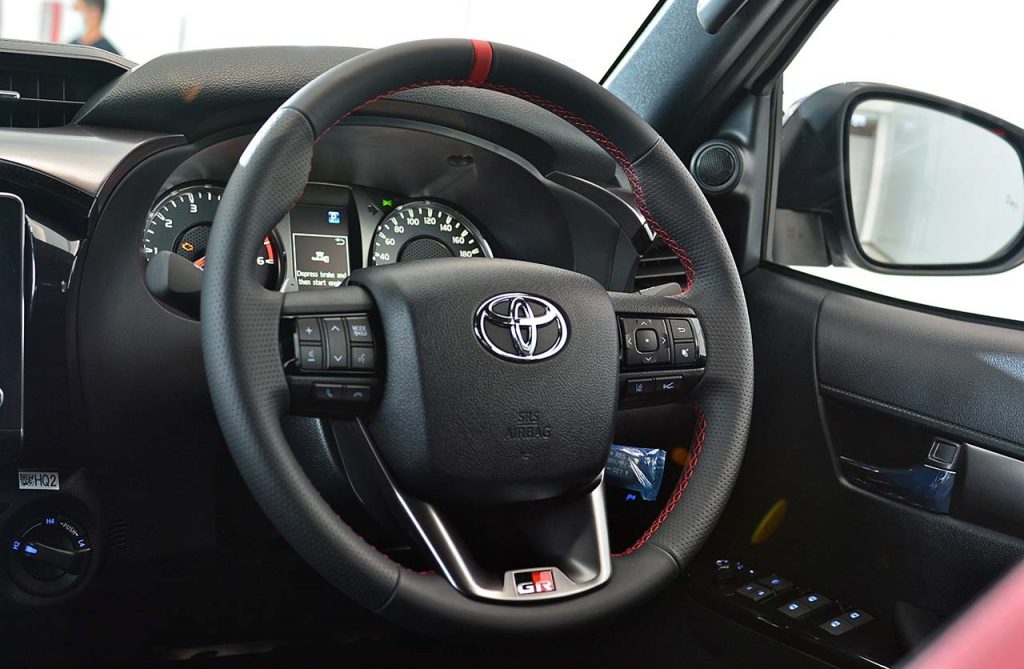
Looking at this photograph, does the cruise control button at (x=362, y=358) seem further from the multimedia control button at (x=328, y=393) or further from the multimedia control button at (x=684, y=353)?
the multimedia control button at (x=684, y=353)

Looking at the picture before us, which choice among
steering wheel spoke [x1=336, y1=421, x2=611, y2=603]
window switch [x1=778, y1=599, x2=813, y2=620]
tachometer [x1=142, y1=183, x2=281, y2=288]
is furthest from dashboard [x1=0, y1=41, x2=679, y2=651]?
window switch [x1=778, y1=599, x2=813, y2=620]

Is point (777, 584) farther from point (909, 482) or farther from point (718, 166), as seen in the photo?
point (718, 166)

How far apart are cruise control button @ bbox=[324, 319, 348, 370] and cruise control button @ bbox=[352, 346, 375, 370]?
0.01 metres

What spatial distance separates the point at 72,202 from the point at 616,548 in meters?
0.97

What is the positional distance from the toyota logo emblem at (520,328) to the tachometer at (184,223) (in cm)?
45

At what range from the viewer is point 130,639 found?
159 cm

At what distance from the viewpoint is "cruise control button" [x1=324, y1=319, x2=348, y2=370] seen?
1.13m

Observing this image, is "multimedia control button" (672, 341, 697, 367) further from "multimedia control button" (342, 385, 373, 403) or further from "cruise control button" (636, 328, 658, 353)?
"multimedia control button" (342, 385, 373, 403)

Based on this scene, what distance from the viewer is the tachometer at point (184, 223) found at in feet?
4.96

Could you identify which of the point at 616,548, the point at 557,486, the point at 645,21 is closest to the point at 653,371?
the point at 557,486

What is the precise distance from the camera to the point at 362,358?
1164 mm

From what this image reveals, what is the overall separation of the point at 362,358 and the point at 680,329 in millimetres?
415

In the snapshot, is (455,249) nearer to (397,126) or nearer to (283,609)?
(397,126)

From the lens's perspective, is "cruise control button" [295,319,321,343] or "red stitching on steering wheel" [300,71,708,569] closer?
"cruise control button" [295,319,321,343]
